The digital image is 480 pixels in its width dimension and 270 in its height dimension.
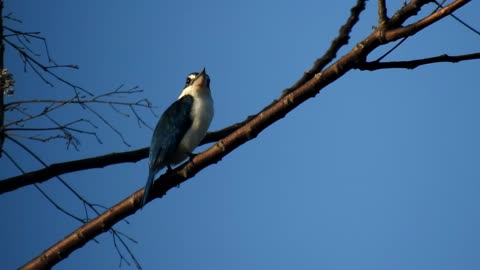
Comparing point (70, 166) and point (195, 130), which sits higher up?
point (195, 130)

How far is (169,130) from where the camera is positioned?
181 inches

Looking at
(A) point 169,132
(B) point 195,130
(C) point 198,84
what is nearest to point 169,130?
(A) point 169,132

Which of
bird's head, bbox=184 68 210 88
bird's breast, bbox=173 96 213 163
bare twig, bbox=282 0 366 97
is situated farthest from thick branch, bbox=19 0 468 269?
bird's head, bbox=184 68 210 88

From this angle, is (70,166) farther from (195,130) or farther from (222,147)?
(222,147)

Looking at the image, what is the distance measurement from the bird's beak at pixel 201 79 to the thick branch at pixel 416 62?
3505mm

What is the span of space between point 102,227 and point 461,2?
1.79 metres

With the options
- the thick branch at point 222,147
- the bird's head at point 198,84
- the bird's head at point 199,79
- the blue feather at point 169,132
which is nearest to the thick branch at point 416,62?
the thick branch at point 222,147

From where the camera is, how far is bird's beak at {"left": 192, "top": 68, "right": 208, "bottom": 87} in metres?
5.60

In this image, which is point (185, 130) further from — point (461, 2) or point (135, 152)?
point (461, 2)

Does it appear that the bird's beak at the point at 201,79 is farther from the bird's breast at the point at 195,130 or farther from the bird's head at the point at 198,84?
the bird's breast at the point at 195,130

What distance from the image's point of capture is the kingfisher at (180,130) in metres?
4.42

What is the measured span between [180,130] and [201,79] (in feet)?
3.86

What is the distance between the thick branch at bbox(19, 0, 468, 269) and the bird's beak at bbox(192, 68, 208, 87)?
8.71 feet

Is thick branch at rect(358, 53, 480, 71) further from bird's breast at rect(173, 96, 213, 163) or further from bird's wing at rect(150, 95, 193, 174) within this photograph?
bird's breast at rect(173, 96, 213, 163)
